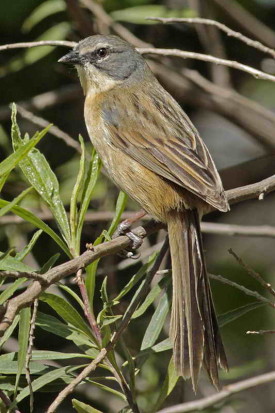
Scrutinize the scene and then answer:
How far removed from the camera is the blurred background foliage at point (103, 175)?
5.49 meters

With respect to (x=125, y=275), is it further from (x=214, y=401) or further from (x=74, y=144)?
(x=214, y=401)

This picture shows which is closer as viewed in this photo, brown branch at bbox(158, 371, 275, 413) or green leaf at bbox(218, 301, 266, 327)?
brown branch at bbox(158, 371, 275, 413)

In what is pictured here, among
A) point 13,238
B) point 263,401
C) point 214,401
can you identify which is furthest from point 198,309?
point 263,401

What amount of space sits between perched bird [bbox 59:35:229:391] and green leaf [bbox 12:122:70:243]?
0.62 m

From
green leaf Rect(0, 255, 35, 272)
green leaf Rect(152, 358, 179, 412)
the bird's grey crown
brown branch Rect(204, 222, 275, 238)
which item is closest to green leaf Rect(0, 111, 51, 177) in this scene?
green leaf Rect(0, 255, 35, 272)

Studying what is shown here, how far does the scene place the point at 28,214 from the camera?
125 inches

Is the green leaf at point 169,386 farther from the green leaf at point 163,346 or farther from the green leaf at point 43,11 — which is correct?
the green leaf at point 43,11

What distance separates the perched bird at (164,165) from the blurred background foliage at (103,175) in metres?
0.42

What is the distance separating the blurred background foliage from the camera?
549cm

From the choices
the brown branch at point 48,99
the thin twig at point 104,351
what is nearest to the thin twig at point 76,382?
the thin twig at point 104,351

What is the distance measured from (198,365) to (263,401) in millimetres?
2890

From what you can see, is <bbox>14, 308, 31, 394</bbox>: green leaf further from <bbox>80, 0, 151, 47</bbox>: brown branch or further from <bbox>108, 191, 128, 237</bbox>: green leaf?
<bbox>80, 0, 151, 47</bbox>: brown branch

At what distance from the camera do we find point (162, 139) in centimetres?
464

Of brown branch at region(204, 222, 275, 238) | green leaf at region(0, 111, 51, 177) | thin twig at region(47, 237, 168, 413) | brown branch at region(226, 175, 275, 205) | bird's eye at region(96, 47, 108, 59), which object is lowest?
brown branch at region(204, 222, 275, 238)
